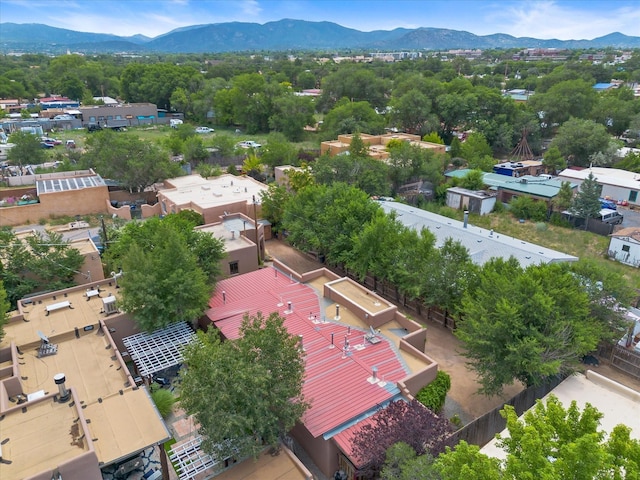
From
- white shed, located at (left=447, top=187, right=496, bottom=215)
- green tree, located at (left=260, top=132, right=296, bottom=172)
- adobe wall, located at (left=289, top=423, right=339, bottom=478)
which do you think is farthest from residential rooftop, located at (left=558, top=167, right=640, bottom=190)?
adobe wall, located at (left=289, top=423, right=339, bottom=478)

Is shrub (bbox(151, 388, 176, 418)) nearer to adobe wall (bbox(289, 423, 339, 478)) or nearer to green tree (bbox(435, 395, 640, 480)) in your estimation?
adobe wall (bbox(289, 423, 339, 478))

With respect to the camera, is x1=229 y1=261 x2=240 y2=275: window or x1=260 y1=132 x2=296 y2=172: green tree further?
x1=260 y1=132 x2=296 y2=172: green tree

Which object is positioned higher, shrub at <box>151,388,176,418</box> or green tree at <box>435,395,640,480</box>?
green tree at <box>435,395,640,480</box>

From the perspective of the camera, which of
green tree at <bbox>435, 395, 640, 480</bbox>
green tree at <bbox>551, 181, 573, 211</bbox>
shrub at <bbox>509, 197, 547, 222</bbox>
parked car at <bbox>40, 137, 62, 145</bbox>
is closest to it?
green tree at <bbox>435, 395, 640, 480</bbox>

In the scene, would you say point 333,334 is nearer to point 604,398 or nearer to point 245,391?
point 245,391

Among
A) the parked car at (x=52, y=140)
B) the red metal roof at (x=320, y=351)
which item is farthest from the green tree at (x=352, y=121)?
the red metal roof at (x=320, y=351)

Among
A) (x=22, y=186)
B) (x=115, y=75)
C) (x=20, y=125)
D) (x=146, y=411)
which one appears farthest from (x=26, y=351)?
(x=115, y=75)

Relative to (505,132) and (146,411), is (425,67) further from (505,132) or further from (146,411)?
(146,411)

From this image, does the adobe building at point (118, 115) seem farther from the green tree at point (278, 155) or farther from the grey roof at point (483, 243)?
the grey roof at point (483, 243)
